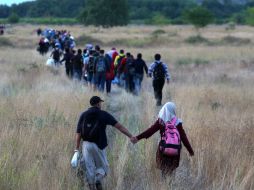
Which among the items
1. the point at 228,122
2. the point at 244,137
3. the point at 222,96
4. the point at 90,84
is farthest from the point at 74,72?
the point at 244,137

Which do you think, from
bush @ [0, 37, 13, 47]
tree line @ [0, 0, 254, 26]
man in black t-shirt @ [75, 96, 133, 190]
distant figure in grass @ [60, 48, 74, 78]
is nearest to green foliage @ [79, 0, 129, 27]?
tree line @ [0, 0, 254, 26]

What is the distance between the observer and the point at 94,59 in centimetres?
1925

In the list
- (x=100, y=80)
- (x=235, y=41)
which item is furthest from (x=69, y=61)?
(x=235, y=41)

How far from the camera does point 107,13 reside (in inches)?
3755

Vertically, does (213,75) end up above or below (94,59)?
below

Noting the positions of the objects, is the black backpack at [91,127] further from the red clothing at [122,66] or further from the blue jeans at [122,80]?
the blue jeans at [122,80]

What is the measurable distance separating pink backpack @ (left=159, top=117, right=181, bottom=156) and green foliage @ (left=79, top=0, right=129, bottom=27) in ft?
286

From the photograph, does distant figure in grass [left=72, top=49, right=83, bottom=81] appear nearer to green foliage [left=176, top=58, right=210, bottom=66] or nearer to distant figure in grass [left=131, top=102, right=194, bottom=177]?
green foliage [left=176, top=58, right=210, bottom=66]

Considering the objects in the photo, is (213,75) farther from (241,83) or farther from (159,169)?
(159,169)

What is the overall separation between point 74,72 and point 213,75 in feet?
27.5

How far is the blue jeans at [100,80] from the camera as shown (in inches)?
755

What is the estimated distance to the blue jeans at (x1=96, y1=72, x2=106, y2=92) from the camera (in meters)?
19.2

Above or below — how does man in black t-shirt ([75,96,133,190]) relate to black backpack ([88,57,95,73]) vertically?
above

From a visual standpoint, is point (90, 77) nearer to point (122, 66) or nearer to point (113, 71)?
point (113, 71)
